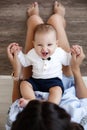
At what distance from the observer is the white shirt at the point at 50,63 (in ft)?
4.67

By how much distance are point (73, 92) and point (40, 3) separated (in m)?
0.70

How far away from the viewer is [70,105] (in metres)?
1.24

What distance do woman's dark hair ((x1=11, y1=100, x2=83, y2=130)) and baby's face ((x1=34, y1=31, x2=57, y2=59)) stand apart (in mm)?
629

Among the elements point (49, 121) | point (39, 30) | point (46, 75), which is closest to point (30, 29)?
point (39, 30)

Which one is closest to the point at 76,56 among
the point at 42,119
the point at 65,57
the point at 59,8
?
the point at 65,57

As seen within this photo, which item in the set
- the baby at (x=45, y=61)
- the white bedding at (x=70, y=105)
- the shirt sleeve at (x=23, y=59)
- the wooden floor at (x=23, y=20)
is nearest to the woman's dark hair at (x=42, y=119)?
the white bedding at (x=70, y=105)

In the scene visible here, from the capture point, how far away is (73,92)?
4.51ft

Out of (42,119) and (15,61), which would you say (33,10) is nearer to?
(15,61)

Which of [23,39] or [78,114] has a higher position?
[23,39]

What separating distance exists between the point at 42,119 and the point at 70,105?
501 mm

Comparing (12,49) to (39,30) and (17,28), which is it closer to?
(39,30)

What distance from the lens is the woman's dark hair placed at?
0.74 m

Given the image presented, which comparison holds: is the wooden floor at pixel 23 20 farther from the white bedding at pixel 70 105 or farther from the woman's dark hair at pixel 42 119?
the woman's dark hair at pixel 42 119

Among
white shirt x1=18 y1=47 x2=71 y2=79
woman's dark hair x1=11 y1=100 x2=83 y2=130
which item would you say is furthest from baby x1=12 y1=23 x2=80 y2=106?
woman's dark hair x1=11 y1=100 x2=83 y2=130
